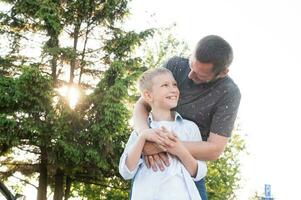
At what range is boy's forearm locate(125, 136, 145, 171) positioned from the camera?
8.28ft

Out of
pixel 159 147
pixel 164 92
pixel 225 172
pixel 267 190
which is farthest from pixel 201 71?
pixel 225 172

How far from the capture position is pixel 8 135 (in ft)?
48.6

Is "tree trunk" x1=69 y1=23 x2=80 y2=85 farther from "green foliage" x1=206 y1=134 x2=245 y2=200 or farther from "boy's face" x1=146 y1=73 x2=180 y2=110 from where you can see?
"boy's face" x1=146 y1=73 x2=180 y2=110

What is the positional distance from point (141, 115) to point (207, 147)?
44cm

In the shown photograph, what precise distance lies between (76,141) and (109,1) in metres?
4.98

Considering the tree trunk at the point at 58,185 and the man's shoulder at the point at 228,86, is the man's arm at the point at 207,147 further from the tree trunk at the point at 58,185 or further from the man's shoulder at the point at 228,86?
the tree trunk at the point at 58,185

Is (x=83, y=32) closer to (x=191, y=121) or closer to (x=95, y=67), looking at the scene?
(x=95, y=67)

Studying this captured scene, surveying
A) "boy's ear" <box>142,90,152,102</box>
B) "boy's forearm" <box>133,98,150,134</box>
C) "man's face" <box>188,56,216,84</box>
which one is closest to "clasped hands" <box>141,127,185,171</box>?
"boy's forearm" <box>133,98,150,134</box>

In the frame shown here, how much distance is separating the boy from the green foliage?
55.4 feet

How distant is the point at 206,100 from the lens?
2889 mm

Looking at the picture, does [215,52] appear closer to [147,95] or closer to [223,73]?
[223,73]

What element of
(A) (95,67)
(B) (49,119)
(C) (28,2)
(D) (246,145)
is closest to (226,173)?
(D) (246,145)

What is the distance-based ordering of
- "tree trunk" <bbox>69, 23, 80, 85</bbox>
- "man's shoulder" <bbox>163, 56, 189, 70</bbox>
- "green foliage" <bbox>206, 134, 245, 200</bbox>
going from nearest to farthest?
"man's shoulder" <bbox>163, 56, 189, 70</bbox>
"tree trunk" <bbox>69, 23, 80, 85</bbox>
"green foliage" <bbox>206, 134, 245, 200</bbox>

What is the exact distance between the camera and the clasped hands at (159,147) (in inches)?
97.8
